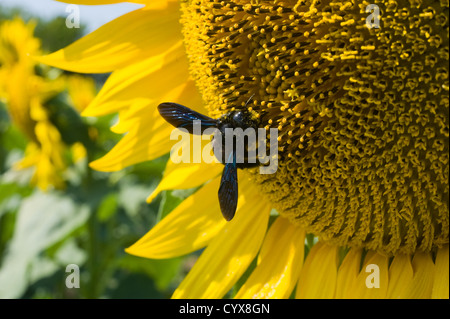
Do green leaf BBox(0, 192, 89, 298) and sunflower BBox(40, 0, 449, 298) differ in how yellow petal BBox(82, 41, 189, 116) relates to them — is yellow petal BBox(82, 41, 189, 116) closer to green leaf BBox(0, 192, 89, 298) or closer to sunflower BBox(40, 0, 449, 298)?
sunflower BBox(40, 0, 449, 298)

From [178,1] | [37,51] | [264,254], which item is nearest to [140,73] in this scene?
[178,1]

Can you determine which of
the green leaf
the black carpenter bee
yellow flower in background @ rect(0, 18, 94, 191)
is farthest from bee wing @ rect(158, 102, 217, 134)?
yellow flower in background @ rect(0, 18, 94, 191)

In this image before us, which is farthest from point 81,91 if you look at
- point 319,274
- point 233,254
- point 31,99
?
point 319,274

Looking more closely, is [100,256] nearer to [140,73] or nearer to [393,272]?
[140,73]

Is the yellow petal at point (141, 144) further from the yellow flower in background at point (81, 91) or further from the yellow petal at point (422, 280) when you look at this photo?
the yellow flower in background at point (81, 91)

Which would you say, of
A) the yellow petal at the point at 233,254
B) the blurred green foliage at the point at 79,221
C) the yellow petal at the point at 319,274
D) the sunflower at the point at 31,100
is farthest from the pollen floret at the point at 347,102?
the sunflower at the point at 31,100

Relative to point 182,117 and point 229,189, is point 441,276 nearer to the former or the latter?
point 229,189
